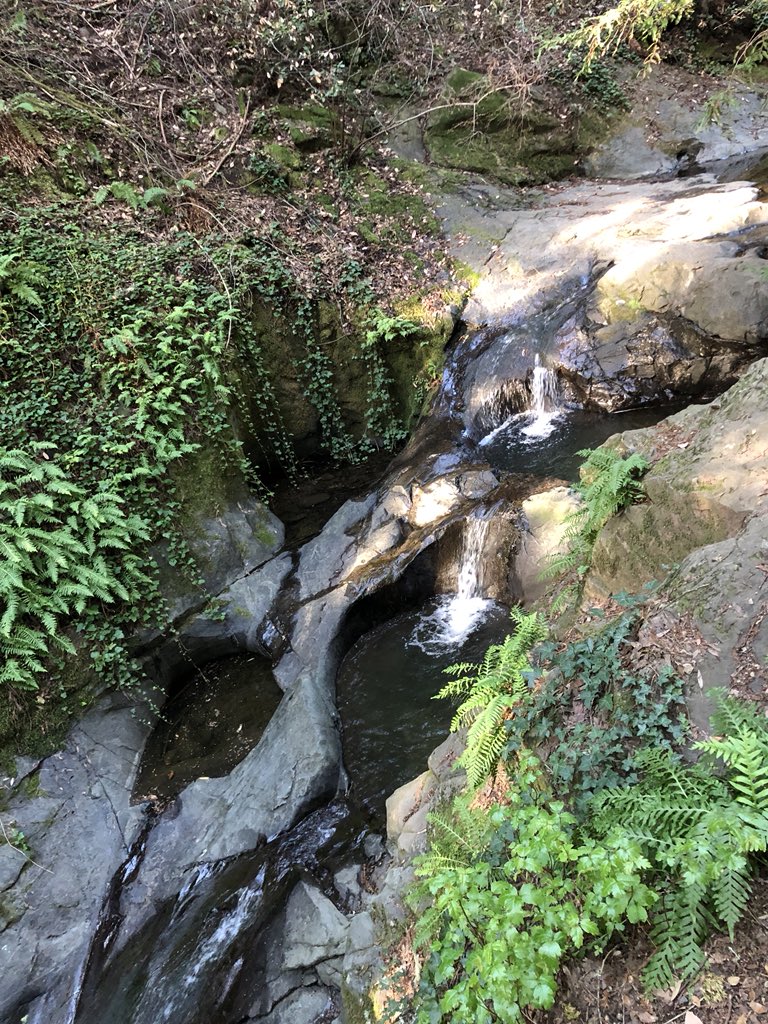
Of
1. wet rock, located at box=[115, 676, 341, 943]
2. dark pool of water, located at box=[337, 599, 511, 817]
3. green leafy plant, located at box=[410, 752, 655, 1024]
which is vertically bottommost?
dark pool of water, located at box=[337, 599, 511, 817]

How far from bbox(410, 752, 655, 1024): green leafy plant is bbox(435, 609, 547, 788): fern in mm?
652

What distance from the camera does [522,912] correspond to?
8.09ft

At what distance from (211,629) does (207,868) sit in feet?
9.36

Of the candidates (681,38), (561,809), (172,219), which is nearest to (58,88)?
(172,219)

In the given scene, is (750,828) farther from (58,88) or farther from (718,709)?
(58,88)

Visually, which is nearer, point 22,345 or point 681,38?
point 22,345

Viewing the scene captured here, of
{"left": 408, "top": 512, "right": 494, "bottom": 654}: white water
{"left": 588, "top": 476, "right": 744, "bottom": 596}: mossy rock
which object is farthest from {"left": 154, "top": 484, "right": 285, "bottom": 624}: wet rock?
{"left": 588, "top": 476, "right": 744, "bottom": 596}: mossy rock

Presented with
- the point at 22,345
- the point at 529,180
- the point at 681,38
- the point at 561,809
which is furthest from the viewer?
the point at 681,38

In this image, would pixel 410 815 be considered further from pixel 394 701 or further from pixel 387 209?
pixel 387 209

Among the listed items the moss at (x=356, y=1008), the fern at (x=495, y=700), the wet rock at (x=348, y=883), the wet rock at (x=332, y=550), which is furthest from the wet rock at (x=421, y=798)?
the wet rock at (x=332, y=550)

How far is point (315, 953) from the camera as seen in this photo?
4434 mm

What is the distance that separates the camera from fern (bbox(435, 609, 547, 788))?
381 centimetres

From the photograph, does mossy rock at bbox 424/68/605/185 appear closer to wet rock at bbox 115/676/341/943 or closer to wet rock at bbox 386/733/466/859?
wet rock at bbox 115/676/341/943

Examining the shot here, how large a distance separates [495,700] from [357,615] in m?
3.69
